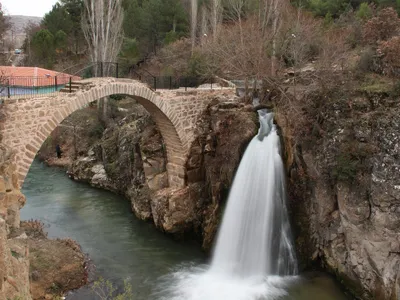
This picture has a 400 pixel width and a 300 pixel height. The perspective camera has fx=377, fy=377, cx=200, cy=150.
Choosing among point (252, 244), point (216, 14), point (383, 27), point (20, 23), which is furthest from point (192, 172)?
point (20, 23)

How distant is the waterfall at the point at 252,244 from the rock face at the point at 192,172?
579 mm

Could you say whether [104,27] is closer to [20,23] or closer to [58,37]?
[58,37]

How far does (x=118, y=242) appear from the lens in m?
12.1

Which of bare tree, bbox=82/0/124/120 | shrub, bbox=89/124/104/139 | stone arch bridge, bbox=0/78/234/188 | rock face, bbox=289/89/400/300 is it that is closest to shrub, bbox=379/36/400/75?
rock face, bbox=289/89/400/300

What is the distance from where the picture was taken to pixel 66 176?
19328 mm

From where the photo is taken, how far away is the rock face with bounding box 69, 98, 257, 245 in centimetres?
1177

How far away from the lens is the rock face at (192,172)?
11773 mm

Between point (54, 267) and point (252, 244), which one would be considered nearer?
point (54, 267)

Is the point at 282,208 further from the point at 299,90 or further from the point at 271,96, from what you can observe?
the point at 271,96

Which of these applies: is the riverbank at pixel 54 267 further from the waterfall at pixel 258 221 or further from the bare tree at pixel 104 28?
the bare tree at pixel 104 28

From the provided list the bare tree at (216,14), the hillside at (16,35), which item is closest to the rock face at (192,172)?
the bare tree at (216,14)

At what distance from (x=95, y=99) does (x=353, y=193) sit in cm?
725

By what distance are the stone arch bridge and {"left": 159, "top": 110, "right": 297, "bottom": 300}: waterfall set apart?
120 inches

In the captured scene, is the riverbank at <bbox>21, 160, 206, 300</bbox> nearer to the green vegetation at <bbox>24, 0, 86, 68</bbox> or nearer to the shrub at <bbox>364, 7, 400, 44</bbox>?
the shrub at <bbox>364, 7, 400, 44</bbox>
